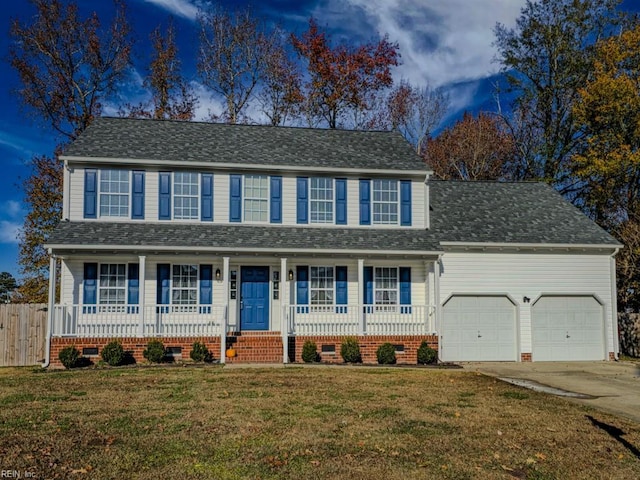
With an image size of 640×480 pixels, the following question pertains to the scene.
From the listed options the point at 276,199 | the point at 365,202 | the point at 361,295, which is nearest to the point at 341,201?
the point at 365,202

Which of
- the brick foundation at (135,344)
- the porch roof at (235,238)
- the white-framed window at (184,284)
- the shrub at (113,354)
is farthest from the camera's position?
the white-framed window at (184,284)

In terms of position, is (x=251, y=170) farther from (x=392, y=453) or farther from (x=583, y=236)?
(x=392, y=453)

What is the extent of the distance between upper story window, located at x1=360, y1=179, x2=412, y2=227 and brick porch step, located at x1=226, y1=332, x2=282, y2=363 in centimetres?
513

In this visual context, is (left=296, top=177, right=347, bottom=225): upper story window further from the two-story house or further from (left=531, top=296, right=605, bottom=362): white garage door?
(left=531, top=296, right=605, bottom=362): white garage door

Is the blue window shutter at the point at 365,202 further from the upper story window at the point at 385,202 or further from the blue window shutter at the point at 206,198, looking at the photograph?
the blue window shutter at the point at 206,198

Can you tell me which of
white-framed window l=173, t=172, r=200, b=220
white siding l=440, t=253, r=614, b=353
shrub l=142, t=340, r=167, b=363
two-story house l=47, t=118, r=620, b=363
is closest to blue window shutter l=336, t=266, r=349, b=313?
two-story house l=47, t=118, r=620, b=363

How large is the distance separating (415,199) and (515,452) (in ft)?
41.5

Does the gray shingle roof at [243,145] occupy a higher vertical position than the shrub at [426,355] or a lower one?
higher

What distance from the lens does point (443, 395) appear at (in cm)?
1107

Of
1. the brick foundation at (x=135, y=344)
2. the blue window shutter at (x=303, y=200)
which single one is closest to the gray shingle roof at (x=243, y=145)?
the blue window shutter at (x=303, y=200)

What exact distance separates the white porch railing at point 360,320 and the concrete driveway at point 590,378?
77.8 inches

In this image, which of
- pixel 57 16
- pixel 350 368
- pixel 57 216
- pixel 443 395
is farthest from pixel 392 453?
pixel 57 16

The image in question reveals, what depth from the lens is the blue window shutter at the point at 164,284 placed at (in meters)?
17.3

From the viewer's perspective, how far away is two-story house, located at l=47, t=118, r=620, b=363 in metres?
16.7
